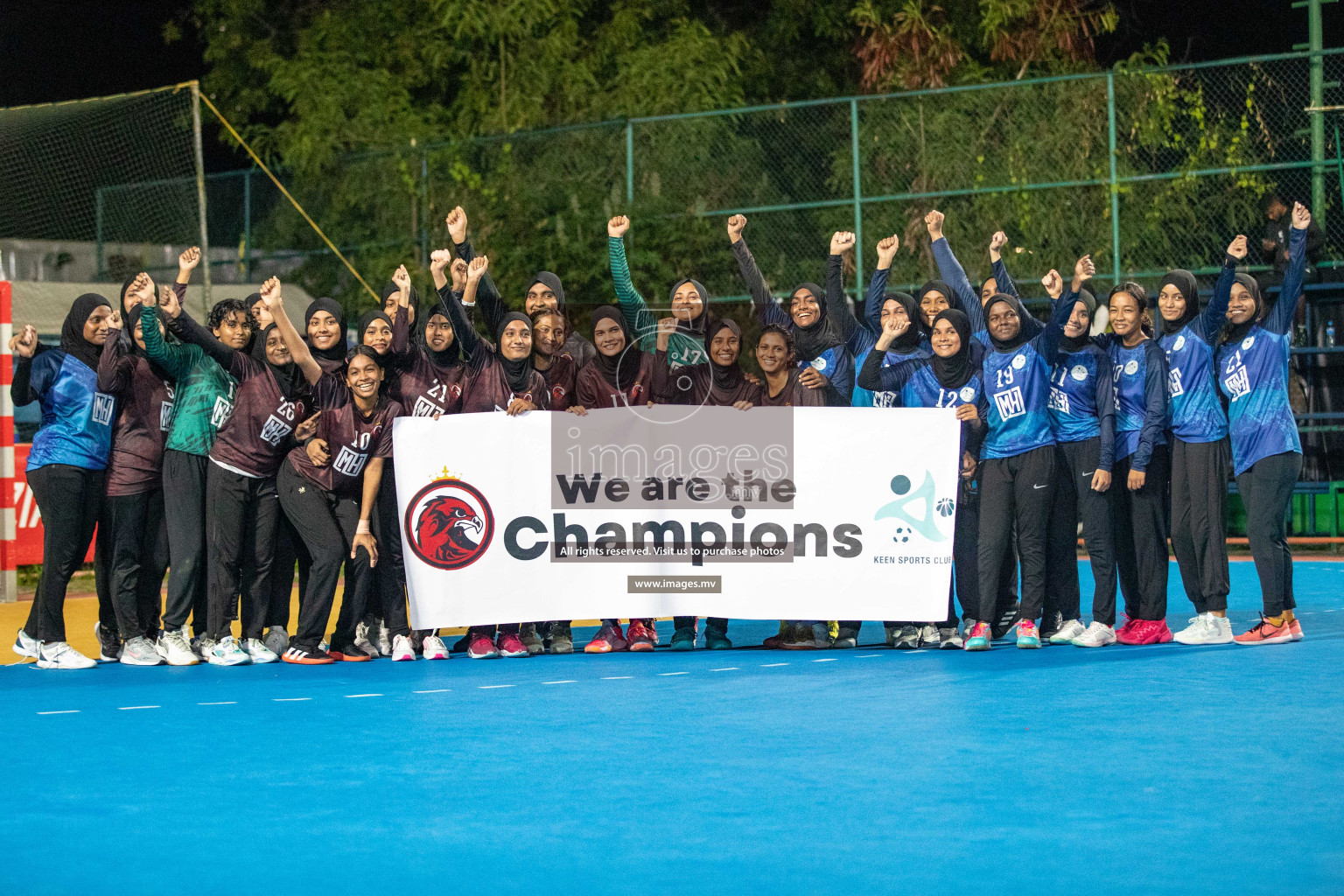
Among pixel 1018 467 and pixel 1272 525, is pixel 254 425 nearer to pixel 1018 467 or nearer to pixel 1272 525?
pixel 1018 467

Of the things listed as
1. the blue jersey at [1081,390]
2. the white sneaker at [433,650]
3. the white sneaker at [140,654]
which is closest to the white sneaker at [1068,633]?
the blue jersey at [1081,390]

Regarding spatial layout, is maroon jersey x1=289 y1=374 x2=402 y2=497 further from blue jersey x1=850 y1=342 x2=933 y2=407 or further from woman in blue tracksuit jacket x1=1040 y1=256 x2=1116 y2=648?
woman in blue tracksuit jacket x1=1040 y1=256 x2=1116 y2=648

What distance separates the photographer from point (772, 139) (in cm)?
1834

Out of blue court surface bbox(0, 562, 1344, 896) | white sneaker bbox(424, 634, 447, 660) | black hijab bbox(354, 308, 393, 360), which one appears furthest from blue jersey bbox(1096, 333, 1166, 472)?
black hijab bbox(354, 308, 393, 360)

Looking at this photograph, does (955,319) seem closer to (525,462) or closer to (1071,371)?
(1071,371)

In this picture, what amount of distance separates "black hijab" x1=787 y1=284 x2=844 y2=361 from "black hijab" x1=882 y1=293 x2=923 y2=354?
1.22 feet

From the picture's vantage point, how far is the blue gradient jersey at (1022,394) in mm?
8883

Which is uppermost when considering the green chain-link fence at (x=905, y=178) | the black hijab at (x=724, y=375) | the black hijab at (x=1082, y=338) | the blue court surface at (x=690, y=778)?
the green chain-link fence at (x=905, y=178)

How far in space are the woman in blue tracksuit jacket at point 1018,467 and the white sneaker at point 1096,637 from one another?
282 mm

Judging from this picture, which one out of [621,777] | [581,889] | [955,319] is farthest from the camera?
[955,319]

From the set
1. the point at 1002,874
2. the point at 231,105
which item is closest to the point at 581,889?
the point at 1002,874

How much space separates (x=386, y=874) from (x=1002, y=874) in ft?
5.74

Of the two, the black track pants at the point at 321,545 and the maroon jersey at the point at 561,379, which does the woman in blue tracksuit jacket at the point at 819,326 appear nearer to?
the maroon jersey at the point at 561,379

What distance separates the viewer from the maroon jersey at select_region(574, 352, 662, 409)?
361 inches
